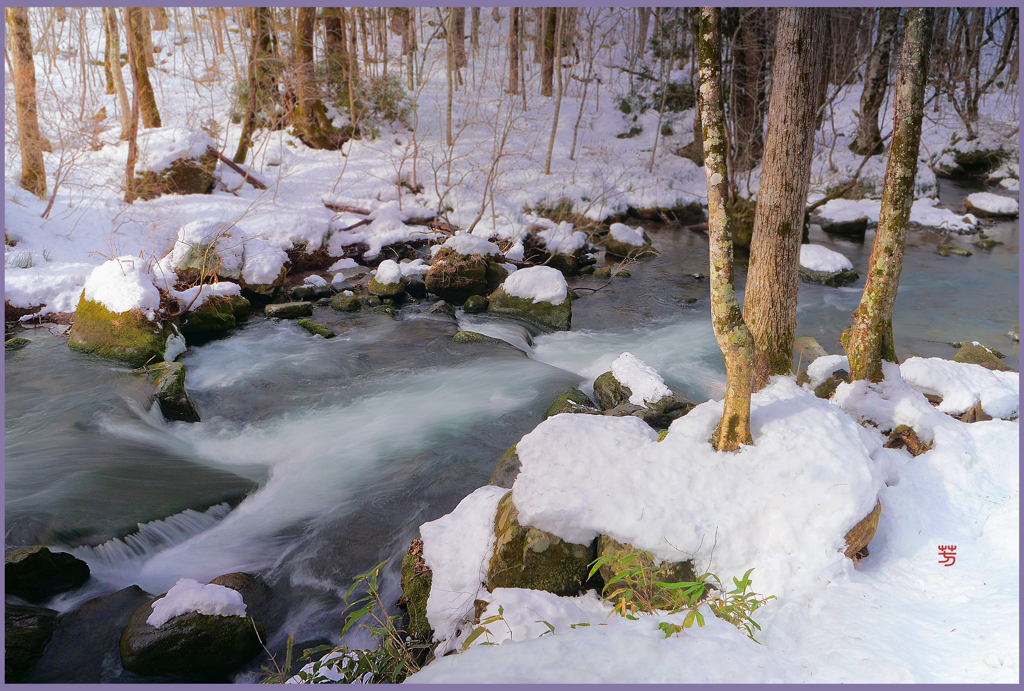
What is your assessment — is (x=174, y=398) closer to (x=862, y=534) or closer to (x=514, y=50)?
(x=862, y=534)

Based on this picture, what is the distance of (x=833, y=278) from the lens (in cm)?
1177

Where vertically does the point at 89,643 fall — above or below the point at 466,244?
below

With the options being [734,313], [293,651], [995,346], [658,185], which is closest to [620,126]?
[658,185]

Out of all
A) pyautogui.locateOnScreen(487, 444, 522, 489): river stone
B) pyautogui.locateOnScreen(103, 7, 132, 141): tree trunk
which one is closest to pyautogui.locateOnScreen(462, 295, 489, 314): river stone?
pyautogui.locateOnScreen(487, 444, 522, 489): river stone

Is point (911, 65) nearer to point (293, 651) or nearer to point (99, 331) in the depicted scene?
point (293, 651)

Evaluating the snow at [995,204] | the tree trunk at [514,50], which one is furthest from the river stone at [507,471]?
the tree trunk at [514,50]

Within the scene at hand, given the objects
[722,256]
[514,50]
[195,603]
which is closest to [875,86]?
[514,50]

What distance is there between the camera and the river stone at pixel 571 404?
6.16 metres

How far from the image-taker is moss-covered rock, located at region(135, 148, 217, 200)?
11953mm

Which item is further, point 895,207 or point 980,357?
point 980,357

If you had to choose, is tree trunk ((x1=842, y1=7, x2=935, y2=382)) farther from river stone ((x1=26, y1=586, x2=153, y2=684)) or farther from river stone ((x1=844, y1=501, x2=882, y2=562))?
river stone ((x1=26, y1=586, x2=153, y2=684))

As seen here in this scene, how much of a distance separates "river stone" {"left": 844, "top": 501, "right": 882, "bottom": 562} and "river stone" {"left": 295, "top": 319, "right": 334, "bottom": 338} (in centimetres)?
759

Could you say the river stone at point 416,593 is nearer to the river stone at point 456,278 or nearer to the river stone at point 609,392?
the river stone at point 609,392

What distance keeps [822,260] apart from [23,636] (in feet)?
43.0
